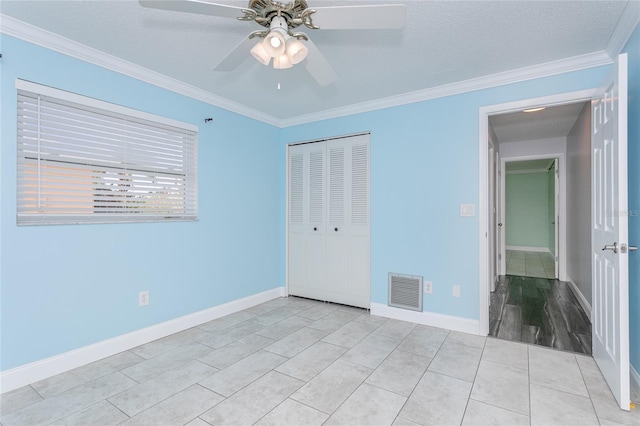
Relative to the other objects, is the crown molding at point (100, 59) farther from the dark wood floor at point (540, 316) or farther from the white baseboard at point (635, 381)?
the white baseboard at point (635, 381)

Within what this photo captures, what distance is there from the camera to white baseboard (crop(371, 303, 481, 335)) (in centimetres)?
291

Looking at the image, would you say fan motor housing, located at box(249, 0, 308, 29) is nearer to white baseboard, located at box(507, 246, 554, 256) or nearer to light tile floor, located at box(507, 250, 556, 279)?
light tile floor, located at box(507, 250, 556, 279)

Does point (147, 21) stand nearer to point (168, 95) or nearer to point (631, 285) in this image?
point (168, 95)

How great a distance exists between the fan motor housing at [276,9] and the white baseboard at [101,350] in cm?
261

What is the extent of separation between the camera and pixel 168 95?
2883mm

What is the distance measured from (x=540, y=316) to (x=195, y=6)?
4133 mm

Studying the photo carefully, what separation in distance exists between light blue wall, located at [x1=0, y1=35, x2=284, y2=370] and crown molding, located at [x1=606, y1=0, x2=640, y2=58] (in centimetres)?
331

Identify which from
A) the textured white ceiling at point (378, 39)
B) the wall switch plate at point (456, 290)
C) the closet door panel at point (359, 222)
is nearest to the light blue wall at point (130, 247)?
the textured white ceiling at point (378, 39)

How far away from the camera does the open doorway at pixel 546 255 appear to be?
301 cm

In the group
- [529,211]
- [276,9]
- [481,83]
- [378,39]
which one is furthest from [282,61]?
[529,211]

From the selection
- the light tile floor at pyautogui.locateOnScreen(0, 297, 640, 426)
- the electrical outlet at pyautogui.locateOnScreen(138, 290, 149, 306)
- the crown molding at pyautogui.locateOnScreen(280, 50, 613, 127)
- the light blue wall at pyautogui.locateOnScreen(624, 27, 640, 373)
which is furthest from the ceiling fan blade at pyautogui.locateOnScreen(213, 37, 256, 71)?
the light blue wall at pyautogui.locateOnScreen(624, 27, 640, 373)

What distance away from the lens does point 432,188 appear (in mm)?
3127

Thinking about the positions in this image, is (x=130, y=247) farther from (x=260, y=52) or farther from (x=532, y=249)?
(x=532, y=249)

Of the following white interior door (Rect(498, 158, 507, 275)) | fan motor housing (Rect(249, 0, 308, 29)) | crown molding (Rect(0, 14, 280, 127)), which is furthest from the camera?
white interior door (Rect(498, 158, 507, 275))
